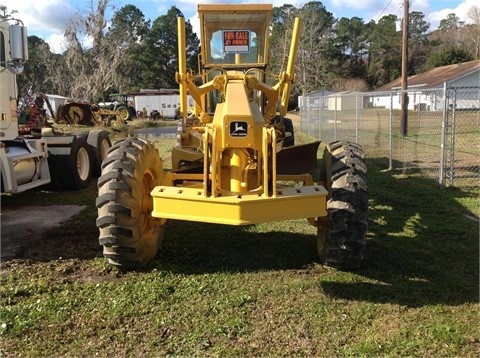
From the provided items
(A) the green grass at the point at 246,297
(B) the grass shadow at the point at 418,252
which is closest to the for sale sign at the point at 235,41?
(A) the green grass at the point at 246,297

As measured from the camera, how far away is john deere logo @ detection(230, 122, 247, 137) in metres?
4.80

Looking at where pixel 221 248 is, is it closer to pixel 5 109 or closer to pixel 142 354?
pixel 142 354

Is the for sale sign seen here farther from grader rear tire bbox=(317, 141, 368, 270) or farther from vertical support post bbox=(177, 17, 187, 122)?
grader rear tire bbox=(317, 141, 368, 270)

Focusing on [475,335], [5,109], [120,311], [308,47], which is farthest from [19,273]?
[308,47]

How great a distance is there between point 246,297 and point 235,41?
4151 mm

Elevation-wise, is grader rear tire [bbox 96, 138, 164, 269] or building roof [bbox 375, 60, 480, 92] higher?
building roof [bbox 375, 60, 480, 92]

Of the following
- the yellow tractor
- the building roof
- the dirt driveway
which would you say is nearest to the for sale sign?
the yellow tractor

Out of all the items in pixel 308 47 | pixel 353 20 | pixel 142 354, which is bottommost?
pixel 142 354

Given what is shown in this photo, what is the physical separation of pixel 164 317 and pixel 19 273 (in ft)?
6.49

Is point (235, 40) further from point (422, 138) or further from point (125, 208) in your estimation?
point (422, 138)

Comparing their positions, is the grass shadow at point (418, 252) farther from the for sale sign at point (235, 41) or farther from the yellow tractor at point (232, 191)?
the for sale sign at point (235, 41)

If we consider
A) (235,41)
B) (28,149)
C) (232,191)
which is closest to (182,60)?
(235,41)

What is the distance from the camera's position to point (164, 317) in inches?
164

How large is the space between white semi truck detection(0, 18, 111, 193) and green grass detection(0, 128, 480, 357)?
1.86 m
